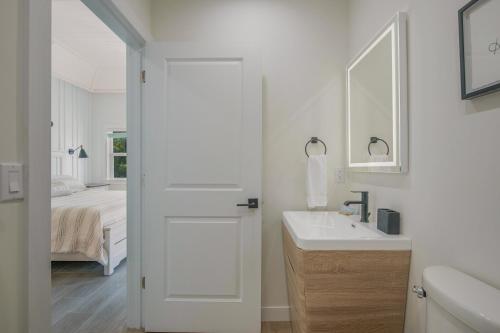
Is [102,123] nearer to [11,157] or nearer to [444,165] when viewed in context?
[11,157]

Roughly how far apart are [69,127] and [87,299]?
375cm

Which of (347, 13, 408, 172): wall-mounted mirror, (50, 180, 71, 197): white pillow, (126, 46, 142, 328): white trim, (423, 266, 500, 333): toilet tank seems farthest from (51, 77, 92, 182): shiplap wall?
(423, 266, 500, 333): toilet tank

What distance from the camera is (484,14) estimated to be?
884 millimetres

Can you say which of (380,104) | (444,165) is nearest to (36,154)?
(444,165)

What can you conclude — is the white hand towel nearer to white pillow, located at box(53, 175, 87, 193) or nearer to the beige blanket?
the beige blanket

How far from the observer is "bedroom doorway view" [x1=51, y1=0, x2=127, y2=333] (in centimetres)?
248

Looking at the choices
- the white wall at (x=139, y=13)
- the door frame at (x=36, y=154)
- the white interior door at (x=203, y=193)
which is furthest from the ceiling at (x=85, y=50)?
the door frame at (x=36, y=154)

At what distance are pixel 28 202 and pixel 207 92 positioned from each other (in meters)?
1.31

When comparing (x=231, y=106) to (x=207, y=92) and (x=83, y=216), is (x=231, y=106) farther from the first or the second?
(x=83, y=216)

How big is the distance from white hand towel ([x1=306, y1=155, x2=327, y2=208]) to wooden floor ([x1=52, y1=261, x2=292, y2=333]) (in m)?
0.97

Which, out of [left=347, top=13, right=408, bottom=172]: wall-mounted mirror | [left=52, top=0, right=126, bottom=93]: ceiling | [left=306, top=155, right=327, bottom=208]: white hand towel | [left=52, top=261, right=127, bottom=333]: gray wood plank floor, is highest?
[left=52, top=0, right=126, bottom=93]: ceiling

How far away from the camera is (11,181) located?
832mm

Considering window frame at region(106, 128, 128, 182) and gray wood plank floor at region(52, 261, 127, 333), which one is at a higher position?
window frame at region(106, 128, 128, 182)

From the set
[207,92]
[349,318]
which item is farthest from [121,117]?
[349,318]
